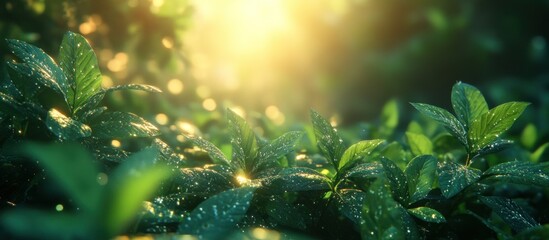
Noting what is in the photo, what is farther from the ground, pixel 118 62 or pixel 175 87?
pixel 175 87

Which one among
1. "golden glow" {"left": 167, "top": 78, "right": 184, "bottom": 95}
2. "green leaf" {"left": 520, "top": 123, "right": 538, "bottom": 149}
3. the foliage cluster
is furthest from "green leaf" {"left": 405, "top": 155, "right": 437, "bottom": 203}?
"golden glow" {"left": 167, "top": 78, "right": 184, "bottom": 95}

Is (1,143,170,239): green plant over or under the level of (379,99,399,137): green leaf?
under

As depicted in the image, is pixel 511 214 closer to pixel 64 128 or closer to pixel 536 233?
pixel 536 233

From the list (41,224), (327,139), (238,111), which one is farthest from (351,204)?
(238,111)

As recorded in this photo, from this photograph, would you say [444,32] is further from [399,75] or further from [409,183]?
[409,183]

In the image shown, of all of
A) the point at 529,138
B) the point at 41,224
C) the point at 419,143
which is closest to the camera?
the point at 41,224

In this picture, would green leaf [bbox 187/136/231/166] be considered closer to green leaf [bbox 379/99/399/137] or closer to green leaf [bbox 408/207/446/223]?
green leaf [bbox 408/207/446/223]
